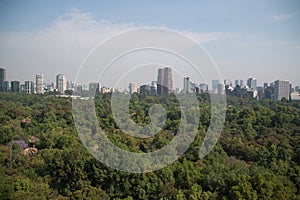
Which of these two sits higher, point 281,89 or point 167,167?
point 281,89

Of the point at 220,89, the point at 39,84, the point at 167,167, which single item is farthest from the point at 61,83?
the point at 167,167

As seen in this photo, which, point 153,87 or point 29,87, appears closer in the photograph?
point 153,87

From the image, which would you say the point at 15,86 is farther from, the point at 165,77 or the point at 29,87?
the point at 165,77

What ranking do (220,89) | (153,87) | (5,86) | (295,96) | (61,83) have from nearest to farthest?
(220,89) → (153,87) → (295,96) → (5,86) → (61,83)

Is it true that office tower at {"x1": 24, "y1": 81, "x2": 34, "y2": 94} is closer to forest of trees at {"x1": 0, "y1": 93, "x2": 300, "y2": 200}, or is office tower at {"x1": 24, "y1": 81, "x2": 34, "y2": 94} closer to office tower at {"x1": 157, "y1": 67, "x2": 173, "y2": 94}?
forest of trees at {"x1": 0, "y1": 93, "x2": 300, "y2": 200}

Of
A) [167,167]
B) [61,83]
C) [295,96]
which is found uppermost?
[61,83]

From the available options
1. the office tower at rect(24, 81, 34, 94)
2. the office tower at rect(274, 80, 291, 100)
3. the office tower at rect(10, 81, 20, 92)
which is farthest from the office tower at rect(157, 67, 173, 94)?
the office tower at rect(24, 81, 34, 94)

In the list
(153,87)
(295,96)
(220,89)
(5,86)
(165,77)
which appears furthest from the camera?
(5,86)

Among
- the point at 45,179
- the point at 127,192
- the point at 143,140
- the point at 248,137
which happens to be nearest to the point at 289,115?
the point at 248,137

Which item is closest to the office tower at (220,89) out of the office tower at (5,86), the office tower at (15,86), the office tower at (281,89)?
the office tower at (281,89)
